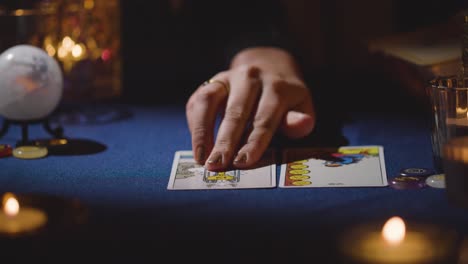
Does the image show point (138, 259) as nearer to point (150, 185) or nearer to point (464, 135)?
point (150, 185)

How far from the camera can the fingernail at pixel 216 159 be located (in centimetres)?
96

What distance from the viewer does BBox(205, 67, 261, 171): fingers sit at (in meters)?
0.97

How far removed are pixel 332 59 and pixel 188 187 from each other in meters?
1.52

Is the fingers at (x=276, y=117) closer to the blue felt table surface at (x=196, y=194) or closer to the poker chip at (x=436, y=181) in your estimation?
the blue felt table surface at (x=196, y=194)

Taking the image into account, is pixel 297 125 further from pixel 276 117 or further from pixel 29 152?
pixel 29 152

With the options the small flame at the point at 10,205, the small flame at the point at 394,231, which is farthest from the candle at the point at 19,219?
the small flame at the point at 394,231

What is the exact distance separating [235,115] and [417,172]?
31 centimetres

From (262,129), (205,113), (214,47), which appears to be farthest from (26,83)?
(214,47)

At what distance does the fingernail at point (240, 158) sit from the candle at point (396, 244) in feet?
0.93

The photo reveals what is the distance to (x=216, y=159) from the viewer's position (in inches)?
37.9

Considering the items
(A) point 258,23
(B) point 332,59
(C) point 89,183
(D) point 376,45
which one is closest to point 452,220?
(C) point 89,183

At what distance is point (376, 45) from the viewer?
56.1 inches

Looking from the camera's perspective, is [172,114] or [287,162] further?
[172,114]

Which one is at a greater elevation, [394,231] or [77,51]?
[77,51]
